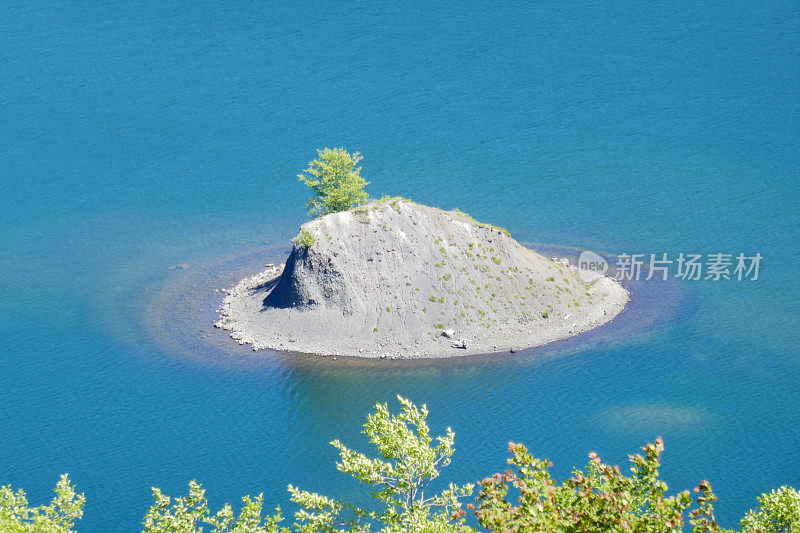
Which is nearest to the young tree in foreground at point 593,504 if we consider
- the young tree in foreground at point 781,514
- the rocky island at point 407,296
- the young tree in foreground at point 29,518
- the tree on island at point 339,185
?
the young tree in foreground at point 781,514

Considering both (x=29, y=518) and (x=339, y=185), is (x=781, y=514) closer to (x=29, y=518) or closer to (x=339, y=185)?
(x=29, y=518)

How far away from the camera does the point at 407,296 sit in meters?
89.5

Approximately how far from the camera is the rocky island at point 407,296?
87375 millimetres

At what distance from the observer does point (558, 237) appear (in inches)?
4345

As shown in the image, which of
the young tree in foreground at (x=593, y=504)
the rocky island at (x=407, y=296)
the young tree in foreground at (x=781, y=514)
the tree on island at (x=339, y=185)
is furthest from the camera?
the tree on island at (x=339, y=185)

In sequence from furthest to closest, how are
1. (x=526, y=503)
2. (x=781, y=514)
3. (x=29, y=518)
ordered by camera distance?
(x=29, y=518) → (x=781, y=514) → (x=526, y=503)

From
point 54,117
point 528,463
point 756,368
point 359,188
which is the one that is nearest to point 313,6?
point 54,117

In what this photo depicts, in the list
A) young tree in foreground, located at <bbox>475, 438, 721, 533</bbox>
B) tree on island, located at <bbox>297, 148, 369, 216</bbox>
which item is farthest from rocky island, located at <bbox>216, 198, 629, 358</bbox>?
young tree in foreground, located at <bbox>475, 438, 721, 533</bbox>

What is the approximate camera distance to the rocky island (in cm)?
8738

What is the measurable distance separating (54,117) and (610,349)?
102204 millimetres

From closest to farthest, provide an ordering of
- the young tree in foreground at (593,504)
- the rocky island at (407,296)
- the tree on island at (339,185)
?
the young tree in foreground at (593,504) < the rocky island at (407,296) < the tree on island at (339,185)

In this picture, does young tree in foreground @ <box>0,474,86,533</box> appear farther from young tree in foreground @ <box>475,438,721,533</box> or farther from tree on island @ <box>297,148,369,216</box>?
tree on island @ <box>297,148,369,216</box>

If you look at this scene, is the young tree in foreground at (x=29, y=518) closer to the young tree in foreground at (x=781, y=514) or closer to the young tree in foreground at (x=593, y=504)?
the young tree in foreground at (x=593, y=504)

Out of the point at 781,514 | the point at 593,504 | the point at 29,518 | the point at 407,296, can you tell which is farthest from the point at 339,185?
the point at 593,504
